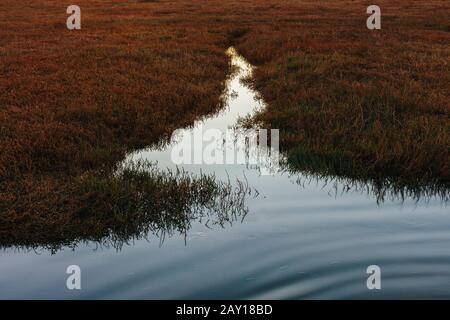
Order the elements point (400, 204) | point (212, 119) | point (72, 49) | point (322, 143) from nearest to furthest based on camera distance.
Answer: point (400, 204)
point (322, 143)
point (212, 119)
point (72, 49)

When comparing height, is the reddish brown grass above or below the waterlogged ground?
above

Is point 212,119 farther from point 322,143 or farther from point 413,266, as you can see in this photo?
point 413,266

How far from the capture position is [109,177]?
8477 millimetres

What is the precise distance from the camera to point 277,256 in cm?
636

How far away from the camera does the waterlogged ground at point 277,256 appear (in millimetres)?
5609

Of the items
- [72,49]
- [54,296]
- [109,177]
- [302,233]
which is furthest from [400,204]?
[72,49]

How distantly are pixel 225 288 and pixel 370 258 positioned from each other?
1.92 metres

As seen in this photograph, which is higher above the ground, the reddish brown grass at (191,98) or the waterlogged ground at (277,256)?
the reddish brown grass at (191,98)

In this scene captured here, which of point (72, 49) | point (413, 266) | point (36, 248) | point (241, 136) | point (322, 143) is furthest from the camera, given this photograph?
point (72, 49)

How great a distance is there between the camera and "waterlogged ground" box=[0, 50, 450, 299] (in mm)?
5609

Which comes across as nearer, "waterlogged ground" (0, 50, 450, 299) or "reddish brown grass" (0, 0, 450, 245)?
"waterlogged ground" (0, 50, 450, 299)

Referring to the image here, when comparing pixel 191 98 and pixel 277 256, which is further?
pixel 191 98

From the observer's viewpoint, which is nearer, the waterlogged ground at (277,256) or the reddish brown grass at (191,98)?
the waterlogged ground at (277,256)

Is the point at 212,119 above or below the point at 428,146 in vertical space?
above
